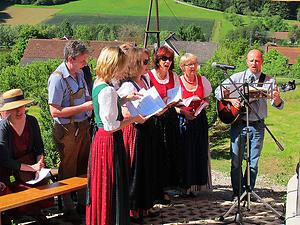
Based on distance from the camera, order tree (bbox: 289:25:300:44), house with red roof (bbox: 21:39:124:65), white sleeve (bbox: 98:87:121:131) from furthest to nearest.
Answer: tree (bbox: 289:25:300:44) → house with red roof (bbox: 21:39:124:65) → white sleeve (bbox: 98:87:121:131)

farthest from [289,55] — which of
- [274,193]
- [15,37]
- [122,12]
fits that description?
[274,193]

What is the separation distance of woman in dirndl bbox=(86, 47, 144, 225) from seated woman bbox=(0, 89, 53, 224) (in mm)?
876

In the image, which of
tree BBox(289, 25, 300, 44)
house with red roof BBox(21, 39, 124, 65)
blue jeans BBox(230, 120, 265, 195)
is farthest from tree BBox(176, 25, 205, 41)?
blue jeans BBox(230, 120, 265, 195)

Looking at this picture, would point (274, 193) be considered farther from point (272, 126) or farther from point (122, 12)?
point (122, 12)

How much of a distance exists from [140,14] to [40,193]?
64422mm

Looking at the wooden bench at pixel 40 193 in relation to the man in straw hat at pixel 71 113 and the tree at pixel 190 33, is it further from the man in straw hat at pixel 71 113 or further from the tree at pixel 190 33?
the tree at pixel 190 33

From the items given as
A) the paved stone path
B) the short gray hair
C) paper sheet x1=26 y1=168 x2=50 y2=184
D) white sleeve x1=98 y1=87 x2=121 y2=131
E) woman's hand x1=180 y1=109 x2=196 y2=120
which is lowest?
the paved stone path

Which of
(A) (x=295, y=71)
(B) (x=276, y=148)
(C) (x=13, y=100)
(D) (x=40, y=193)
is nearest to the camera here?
(D) (x=40, y=193)

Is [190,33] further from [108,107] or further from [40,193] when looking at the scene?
[108,107]

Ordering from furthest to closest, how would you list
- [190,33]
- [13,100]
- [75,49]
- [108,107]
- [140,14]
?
[140,14] < [190,33] < [13,100] < [75,49] < [108,107]

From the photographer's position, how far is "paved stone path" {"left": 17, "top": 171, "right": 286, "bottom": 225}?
16.7ft

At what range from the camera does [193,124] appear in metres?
5.70

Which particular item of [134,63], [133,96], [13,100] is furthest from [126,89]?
[13,100]

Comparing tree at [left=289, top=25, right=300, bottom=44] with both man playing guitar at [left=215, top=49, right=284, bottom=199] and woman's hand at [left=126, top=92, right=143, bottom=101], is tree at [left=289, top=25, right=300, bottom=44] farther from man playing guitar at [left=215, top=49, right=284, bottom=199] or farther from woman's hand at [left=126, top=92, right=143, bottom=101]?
woman's hand at [left=126, top=92, right=143, bottom=101]
